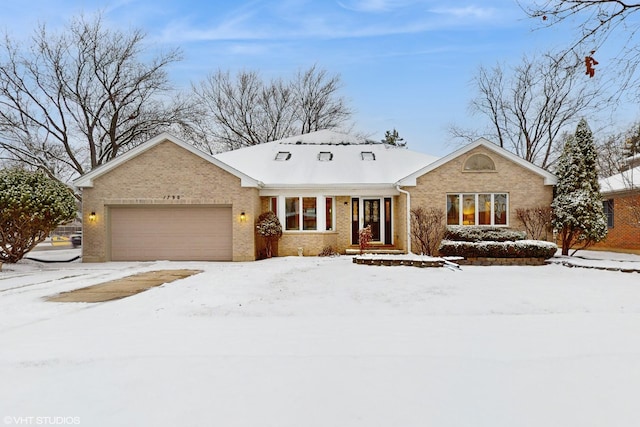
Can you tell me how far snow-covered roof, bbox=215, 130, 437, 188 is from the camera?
16.9 m

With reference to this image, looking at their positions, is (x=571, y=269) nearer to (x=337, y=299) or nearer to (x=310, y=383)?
(x=337, y=299)

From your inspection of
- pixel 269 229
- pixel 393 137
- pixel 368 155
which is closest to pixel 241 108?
pixel 368 155

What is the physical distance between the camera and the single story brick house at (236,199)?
15.2 metres

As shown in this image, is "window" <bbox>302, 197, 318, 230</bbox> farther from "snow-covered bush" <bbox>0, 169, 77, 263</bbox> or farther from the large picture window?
"snow-covered bush" <bbox>0, 169, 77, 263</bbox>

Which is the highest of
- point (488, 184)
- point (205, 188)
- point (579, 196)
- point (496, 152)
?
point (496, 152)

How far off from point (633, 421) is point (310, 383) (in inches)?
101

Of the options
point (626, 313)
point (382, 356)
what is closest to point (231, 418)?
point (382, 356)

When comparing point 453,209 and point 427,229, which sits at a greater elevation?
point 453,209

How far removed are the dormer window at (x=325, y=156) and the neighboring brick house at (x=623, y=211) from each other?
13270mm

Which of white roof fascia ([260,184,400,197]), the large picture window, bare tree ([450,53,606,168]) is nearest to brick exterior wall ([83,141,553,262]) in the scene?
white roof fascia ([260,184,400,197])

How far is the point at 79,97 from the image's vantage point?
22234mm

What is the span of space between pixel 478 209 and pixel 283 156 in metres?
10.0

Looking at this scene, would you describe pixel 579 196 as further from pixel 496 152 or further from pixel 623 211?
pixel 623 211

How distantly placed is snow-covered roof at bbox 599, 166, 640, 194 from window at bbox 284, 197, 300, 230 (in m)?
14.7
